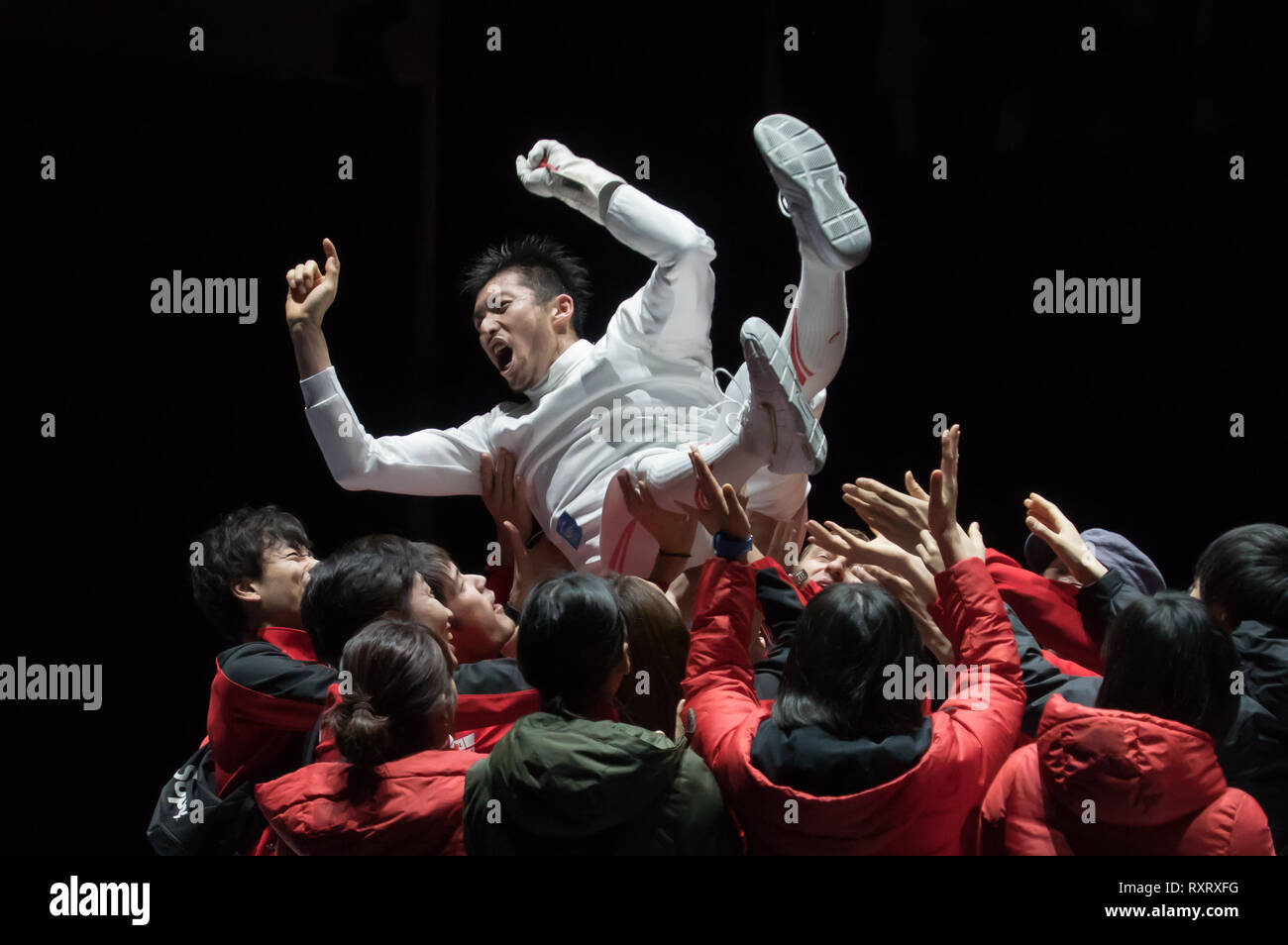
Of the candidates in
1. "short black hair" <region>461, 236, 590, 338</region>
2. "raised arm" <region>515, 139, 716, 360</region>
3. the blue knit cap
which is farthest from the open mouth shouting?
the blue knit cap

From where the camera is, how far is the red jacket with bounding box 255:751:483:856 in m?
1.82

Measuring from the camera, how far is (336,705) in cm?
188

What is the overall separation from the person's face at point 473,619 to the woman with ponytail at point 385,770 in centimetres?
49

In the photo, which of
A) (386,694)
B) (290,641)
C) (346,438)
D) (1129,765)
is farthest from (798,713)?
(346,438)

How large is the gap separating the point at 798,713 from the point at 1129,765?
40cm

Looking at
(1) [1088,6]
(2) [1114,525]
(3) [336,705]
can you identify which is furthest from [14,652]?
(1) [1088,6]

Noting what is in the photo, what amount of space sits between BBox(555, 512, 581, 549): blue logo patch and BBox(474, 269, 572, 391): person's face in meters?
0.32

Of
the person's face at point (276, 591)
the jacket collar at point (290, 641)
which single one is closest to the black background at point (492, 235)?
the person's face at point (276, 591)

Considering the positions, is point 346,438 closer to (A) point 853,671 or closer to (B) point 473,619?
(B) point 473,619

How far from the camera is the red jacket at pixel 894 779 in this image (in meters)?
1.76

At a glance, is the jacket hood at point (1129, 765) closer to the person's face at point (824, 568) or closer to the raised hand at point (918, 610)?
the raised hand at point (918, 610)

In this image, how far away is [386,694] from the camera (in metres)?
1.85
